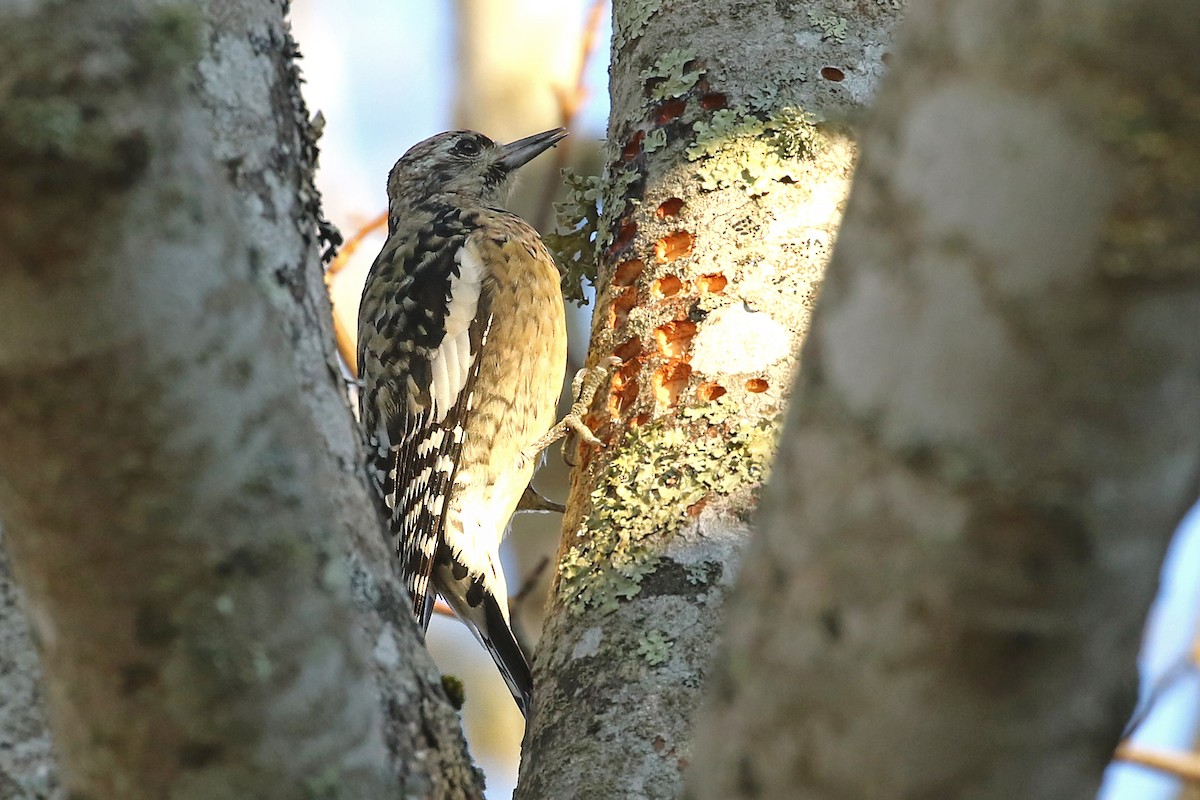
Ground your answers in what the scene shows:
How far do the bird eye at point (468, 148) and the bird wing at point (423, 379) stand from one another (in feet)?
1.80

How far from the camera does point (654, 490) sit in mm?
2576

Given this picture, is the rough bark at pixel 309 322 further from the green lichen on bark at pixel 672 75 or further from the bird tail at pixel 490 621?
the bird tail at pixel 490 621

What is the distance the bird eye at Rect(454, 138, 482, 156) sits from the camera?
507 cm

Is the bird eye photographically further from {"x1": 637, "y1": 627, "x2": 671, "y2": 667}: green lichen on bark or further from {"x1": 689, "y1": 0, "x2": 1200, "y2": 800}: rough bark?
{"x1": 689, "y1": 0, "x2": 1200, "y2": 800}: rough bark

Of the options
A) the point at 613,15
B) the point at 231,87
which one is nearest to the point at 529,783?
the point at 231,87

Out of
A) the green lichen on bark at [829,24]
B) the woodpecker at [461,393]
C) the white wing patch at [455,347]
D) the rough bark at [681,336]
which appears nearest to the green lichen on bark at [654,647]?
the rough bark at [681,336]

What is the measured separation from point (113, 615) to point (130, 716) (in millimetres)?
94

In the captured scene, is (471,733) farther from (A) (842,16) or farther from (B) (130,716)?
(B) (130,716)

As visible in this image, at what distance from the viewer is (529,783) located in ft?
7.59

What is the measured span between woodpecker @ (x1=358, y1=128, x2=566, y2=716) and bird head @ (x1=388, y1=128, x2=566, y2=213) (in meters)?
0.36

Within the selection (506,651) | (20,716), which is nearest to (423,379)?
(506,651)

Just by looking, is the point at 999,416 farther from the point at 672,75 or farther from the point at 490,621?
the point at 490,621

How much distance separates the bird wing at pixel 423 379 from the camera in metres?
4.05

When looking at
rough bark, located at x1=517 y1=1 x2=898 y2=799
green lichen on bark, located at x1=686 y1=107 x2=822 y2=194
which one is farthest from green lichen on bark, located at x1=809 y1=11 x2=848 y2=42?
green lichen on bark, located at x1=686 y1=107 x2=822 y2=194
